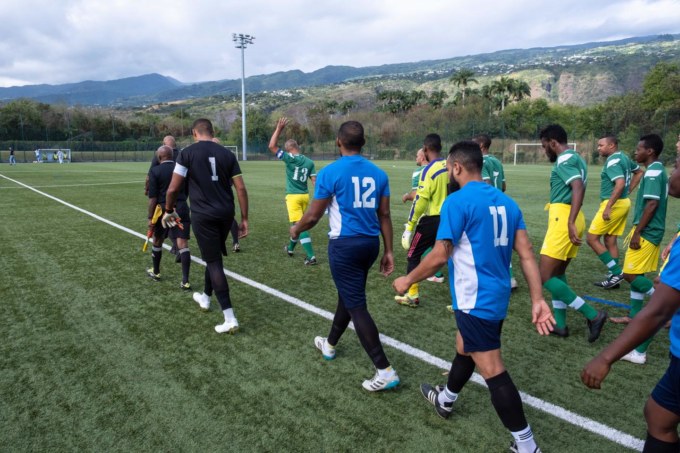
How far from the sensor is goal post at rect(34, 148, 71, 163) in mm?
50094

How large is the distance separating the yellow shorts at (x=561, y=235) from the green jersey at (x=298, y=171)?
3968mm

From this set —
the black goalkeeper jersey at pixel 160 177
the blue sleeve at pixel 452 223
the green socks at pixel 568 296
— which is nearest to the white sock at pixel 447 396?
the blue sleeve at pixel 452 223

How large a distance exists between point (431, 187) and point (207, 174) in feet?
8.49

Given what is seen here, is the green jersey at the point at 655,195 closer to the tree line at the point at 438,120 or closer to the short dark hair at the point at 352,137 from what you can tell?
the short dark hair at the point at 352,137

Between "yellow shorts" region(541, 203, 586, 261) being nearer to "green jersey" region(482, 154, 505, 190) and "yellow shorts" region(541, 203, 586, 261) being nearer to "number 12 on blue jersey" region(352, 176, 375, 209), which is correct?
"green jersey" region(482, 154, 505, 190)

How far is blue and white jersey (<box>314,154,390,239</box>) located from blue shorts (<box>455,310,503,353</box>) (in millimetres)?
1216

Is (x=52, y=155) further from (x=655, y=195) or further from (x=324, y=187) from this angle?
(x=655, y=195)

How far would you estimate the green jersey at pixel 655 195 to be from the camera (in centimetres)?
460

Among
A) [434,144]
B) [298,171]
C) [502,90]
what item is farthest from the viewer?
[502,90]

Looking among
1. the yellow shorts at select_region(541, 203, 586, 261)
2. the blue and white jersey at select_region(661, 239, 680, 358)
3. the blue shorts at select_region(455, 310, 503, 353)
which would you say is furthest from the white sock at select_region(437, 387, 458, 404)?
the yellow shorts at select_region(541, 203, 586, 261)

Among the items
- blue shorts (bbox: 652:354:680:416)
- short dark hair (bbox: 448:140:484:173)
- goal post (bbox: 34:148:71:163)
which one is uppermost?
goal post (bbox: 34:148:71:163)

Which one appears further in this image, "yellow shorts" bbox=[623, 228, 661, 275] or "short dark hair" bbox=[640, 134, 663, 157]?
"short dark hair" bbox=[640, 134, 663, 157]

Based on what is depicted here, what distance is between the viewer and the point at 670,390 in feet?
6.67

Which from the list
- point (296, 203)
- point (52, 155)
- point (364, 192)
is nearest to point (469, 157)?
point (364, 192)
